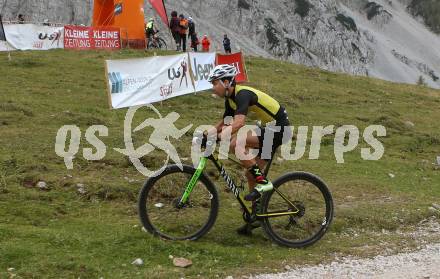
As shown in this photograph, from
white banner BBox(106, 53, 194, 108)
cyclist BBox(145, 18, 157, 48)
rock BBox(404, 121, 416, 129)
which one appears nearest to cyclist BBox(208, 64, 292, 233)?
white banner BBox(106, 53, 194, 108)

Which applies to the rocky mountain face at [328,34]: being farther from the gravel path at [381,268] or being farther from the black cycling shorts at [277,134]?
the gravel path at [381,268]

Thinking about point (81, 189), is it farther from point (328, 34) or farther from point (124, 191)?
point (328, 34)

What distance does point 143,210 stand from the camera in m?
7.58

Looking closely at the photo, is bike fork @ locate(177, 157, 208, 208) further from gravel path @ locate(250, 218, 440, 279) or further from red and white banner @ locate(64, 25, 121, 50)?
red and white banner @ locate(64, 25, 121, 50)

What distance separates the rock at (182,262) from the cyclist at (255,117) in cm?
137

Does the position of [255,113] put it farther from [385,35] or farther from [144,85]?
[385,35]

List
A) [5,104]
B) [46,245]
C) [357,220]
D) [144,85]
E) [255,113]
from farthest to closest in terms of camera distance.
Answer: [144,85]
[5,104]
[357,220]
[255,113]
[46,245]

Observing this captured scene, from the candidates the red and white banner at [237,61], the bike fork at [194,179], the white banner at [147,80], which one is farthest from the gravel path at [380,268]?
the red and white banner at [237,61]

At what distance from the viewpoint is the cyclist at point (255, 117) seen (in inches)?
297

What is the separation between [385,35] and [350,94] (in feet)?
313

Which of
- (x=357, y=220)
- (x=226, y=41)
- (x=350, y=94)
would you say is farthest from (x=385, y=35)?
(x=357, y=220)

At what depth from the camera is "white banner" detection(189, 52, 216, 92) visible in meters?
20.9

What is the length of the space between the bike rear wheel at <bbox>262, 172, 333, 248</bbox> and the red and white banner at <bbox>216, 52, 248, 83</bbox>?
48.3 feet

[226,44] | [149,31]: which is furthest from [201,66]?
[226,44]
